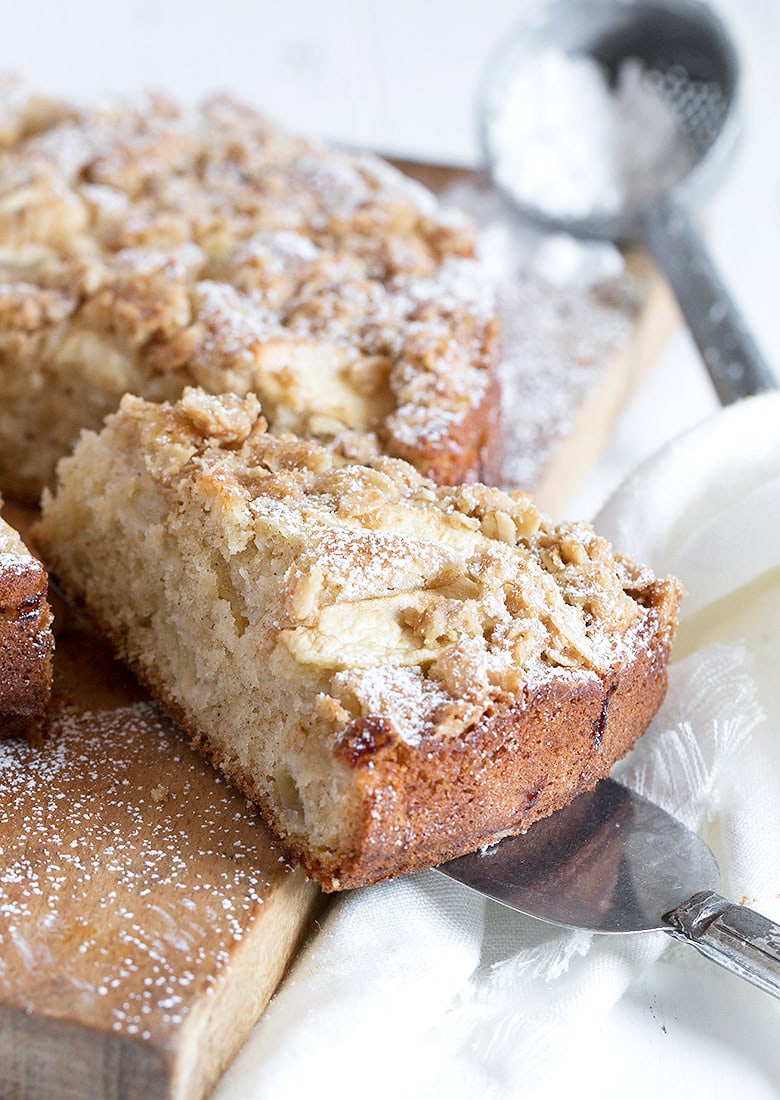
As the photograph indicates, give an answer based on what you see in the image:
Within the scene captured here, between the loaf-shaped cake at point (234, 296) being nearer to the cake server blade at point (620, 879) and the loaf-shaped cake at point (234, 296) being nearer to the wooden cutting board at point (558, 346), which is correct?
the wooden cutting board at point (558, 346)

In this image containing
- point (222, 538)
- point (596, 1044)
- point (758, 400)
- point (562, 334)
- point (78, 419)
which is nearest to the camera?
point (596, 1044)

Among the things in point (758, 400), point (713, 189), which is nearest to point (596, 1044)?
point (758, 400)

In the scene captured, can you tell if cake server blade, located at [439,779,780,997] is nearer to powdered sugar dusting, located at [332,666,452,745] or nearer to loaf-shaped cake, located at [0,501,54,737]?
powdered sugar dusting, located at [332,666,452,745]

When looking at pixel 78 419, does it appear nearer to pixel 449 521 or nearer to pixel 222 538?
pixel 222 538

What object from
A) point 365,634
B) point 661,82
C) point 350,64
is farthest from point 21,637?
point 350,64

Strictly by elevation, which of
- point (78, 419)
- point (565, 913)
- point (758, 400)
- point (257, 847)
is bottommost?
point (78, 419)

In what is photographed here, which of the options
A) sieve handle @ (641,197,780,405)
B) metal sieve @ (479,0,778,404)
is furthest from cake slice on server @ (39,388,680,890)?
metal sieve @ (479,0,778,404)

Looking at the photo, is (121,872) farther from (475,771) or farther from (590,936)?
(590,936)
